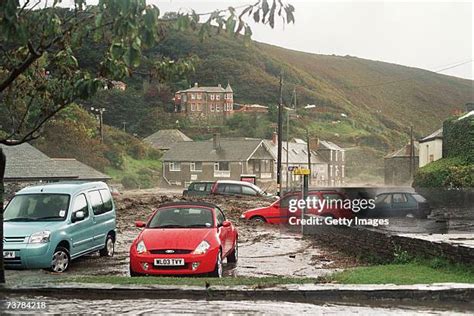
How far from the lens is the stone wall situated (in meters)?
12.7

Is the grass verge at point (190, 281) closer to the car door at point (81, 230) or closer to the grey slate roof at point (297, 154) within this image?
the car door at point (81, 230)

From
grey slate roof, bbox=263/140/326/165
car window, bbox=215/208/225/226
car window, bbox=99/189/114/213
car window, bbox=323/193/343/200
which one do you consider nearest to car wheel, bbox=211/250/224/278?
car window, bbox=215/208/225/226

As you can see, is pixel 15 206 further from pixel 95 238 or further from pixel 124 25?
pixel 124 25

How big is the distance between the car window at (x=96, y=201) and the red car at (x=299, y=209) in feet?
29.9

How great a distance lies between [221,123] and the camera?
57.6 meters

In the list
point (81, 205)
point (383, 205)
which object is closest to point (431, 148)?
point (383, 205)

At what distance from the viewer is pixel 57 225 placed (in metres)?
14.5

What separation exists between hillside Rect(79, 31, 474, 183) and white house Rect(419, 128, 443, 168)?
280cm

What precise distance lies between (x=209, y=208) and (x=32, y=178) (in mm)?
26434

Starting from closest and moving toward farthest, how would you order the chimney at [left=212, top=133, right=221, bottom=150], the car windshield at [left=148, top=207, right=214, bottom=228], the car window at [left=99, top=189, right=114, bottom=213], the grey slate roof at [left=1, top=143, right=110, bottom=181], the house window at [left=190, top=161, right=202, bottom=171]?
the car windshield at [left=148, top=207, right=214, bottom=228]
the car window at [left=99, top=189, right=114, bottom=213]
the grey slate roof at [left=1, top=143, right=110, bottom=181]
the house window at [left=190, top=161, right=202, bottom=171]
the chimney at [left=212, top=133, right=221, bottom=150]

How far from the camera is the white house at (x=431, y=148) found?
3984 cm

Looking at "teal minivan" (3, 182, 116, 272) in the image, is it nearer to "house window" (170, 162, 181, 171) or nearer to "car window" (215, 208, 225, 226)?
"car window" (215, 208, 225, 226)

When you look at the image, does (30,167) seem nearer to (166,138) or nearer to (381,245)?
(166,138)

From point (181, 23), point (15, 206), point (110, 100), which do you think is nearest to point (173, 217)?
point (15, 206)
